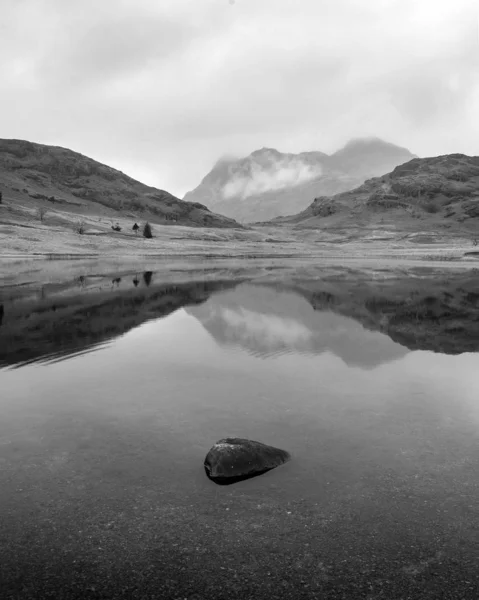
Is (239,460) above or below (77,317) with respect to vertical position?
above

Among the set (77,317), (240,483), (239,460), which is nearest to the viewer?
(240,483)

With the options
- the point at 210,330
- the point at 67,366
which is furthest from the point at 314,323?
the point at 67,366

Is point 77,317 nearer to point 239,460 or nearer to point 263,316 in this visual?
point 263,316

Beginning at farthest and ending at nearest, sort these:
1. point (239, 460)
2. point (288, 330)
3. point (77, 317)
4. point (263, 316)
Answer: point (263, 316) → point (77, 317) → point (288, 330) → point (239, 460)

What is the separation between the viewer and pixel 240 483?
13219 mm

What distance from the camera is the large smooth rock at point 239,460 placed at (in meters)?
13.4

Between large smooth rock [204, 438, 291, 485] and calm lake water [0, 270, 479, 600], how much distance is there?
323 millimetres

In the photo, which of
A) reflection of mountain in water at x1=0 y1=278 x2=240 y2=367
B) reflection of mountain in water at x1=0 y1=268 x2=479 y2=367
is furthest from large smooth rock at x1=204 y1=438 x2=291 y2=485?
reflection of mountain in water at x1=0 y1=278 x2=240 y2=367

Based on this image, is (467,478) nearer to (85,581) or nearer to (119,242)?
(85,581)

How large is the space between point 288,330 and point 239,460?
77.0ft

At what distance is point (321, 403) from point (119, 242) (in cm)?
16060

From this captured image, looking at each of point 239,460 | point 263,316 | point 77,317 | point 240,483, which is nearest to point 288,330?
point 263,316

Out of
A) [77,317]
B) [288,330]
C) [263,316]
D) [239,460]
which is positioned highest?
[239,460]

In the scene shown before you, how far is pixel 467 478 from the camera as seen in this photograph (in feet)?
44.6
